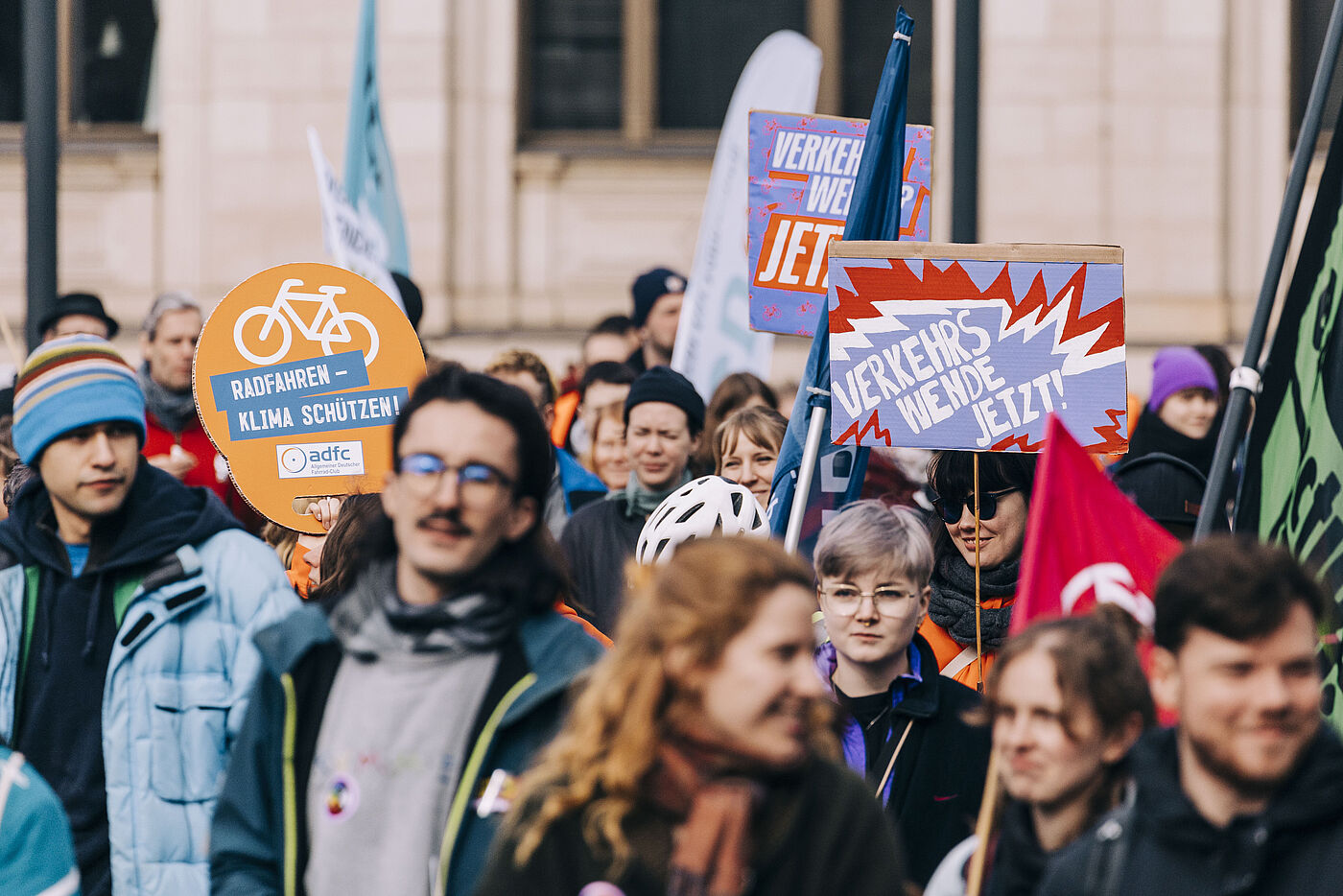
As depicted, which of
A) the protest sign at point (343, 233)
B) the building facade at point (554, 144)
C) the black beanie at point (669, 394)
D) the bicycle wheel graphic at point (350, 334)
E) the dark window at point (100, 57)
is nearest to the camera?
the bicycle wheel graphic at point (350, 334)

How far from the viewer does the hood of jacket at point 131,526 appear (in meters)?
3.99

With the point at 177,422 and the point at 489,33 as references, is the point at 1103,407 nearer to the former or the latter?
the point at 177,422

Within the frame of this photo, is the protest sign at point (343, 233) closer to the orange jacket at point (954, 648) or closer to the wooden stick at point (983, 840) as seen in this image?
the orange jacket at point (954, 648)

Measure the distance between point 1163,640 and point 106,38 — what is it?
11.8 m

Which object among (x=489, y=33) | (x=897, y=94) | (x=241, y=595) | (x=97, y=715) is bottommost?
(x=97, y=715)

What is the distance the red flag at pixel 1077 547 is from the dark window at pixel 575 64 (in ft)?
32.3

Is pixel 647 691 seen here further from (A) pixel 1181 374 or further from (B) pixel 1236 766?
(A) pixel 1181 374

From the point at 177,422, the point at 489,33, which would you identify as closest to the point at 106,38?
the point at 489,33

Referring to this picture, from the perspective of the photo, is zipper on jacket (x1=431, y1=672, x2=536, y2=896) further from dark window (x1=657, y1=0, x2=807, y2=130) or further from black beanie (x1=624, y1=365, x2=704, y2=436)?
dark window (x1=657, y1=0, x2=807, y2=130)

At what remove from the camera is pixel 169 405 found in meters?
7.64

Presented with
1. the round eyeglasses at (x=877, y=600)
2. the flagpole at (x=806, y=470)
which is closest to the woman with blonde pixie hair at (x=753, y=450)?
the flagpole at (x=806, y=470)

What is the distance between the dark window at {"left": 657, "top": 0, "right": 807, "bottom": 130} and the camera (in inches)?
526

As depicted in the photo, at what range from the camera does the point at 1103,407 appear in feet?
16.4

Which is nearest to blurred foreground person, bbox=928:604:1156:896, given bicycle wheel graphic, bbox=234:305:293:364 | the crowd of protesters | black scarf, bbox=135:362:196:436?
the crowd of protesters
